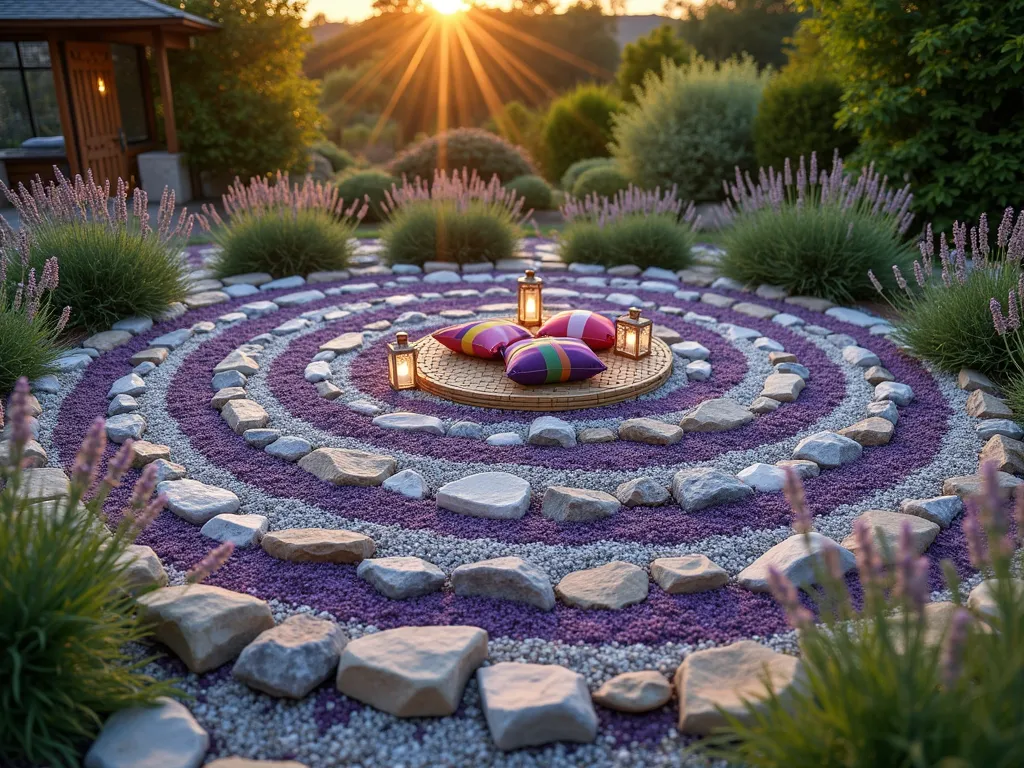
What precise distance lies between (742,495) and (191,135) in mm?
11293

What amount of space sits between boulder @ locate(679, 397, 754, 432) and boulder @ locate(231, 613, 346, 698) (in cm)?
225

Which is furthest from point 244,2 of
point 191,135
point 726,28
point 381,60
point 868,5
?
point 726,28

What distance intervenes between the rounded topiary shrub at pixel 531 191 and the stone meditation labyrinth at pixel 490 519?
6.94m

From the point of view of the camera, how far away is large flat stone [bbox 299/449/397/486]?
3.38 m

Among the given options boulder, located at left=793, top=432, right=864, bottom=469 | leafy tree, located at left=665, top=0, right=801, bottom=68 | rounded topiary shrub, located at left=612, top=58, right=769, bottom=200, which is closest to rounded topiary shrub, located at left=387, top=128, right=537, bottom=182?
rounded topiary shrub, located at left=612, top=58, right=769, bottom=200

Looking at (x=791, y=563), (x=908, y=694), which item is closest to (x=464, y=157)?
(x=791, y=563)

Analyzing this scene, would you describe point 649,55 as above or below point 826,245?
above

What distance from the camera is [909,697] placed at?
1420 mm

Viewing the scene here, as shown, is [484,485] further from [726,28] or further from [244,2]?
[726,28]

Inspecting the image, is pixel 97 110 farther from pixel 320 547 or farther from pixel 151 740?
pixel 151 740

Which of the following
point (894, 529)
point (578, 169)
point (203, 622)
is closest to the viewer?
point (203, 622)

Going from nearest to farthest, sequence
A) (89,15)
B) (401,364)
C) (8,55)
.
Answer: (401,364), (89,15), (8,55)

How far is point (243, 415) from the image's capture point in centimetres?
398

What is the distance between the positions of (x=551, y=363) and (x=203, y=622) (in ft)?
7.68
